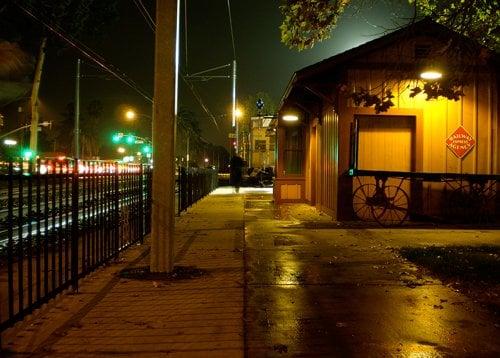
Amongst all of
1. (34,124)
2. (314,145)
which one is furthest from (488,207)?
(34,124)

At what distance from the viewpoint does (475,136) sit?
44.0ft

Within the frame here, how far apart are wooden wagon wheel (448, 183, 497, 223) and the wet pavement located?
2.82 m

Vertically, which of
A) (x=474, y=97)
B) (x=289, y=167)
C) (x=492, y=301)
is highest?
(x=474, y=97)

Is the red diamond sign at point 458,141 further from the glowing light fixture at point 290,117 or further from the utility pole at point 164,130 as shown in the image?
the utility pole at point 164,130

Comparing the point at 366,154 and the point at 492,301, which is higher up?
the point at 366,154

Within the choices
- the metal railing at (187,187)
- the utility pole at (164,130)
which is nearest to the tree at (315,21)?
the utility pole at (164,130)

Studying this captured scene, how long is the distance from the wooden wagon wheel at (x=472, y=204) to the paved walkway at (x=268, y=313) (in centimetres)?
473

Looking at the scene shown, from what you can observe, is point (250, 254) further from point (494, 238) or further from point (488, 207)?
point (488, 207)

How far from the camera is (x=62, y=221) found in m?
6.29

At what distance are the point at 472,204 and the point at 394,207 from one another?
1958mm

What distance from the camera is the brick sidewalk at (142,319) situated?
178 inches

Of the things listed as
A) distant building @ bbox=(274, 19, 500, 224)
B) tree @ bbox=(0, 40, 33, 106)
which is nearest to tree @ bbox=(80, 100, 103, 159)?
tree @ bbox=(0, 40, 33, 106)

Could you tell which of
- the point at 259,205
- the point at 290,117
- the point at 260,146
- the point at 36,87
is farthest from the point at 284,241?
the point at 260,146

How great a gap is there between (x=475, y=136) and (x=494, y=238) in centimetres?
348
